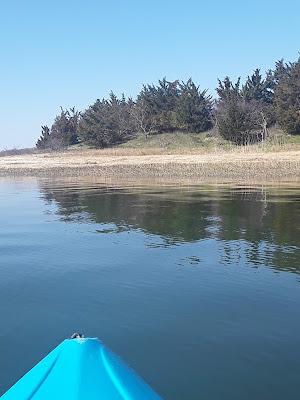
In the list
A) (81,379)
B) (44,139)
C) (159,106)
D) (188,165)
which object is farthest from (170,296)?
(44,139)

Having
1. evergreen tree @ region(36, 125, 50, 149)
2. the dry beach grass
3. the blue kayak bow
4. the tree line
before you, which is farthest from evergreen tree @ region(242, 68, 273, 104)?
the blue kayak bow

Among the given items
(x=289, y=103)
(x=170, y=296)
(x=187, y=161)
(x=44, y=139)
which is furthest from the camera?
(x=44, y=139)

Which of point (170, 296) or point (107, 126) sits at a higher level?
point (107, 126)

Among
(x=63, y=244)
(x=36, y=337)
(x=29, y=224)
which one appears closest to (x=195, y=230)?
(x=63, y=244)

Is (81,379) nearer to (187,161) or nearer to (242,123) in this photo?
(187,161)

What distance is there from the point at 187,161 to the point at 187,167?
3.14 m

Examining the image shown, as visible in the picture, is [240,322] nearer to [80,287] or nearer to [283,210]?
[80,287]

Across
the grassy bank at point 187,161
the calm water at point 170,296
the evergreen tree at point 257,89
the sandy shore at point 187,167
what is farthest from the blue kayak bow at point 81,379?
the evergreen tree at point 257,89

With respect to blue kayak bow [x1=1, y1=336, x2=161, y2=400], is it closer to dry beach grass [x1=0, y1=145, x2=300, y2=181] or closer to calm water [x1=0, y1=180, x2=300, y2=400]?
calm water [x1=0, y1=180, x2=300, y2=400]

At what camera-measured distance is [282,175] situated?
126ft

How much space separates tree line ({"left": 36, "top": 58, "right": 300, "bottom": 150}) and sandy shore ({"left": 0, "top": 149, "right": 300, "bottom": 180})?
8662 millimetres

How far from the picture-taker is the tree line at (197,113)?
58188 mm

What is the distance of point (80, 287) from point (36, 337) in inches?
106

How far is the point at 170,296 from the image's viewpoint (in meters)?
9.60
